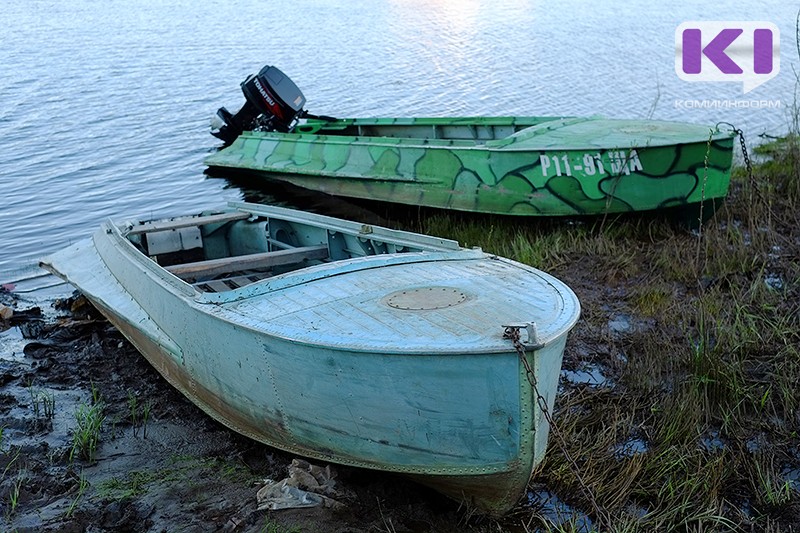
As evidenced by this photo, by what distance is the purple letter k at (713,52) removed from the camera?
62.0ft

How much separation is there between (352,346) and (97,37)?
2277 centimetres

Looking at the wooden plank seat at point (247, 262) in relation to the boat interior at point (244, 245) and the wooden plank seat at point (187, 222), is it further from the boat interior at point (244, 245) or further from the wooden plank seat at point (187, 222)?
the wooden plank seat at point (187, 222)

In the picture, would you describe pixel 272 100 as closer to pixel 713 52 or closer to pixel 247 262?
pixel 247 262

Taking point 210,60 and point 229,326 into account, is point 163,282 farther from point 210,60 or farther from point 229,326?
point 210,60

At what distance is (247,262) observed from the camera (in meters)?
6.52

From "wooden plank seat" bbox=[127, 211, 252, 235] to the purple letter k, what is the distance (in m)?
14.1

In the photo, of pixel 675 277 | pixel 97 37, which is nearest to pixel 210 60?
pixel 97 37

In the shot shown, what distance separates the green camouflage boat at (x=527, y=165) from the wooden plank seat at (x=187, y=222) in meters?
2.82

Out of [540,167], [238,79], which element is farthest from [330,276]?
[238,79]

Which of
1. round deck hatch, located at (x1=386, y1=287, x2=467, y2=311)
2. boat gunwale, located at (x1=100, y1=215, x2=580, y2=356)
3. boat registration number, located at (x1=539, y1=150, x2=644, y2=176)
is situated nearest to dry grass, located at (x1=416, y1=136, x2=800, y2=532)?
boat registration number, located at (x1=539, y1=150, x2=644, y2=176)

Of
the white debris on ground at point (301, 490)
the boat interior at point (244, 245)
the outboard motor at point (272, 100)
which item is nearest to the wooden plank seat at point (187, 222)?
the boat interior at point (244, 245)

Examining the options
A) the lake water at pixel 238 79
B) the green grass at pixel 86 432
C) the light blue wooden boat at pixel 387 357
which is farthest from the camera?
the lake water at pixel 238 79

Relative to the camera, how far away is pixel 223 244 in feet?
25.3

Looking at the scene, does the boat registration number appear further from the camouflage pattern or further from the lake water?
the lake water
